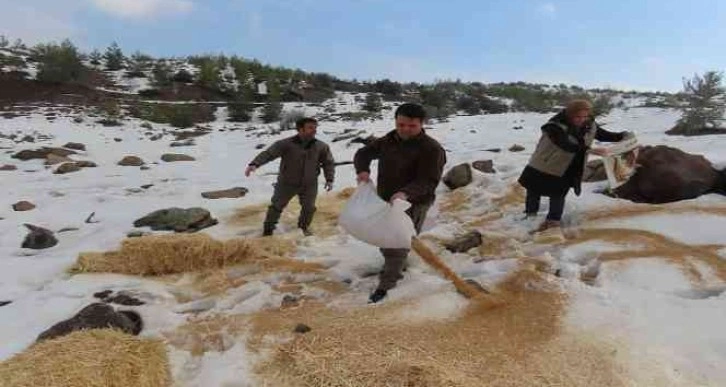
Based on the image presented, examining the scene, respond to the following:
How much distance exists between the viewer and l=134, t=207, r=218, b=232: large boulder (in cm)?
615

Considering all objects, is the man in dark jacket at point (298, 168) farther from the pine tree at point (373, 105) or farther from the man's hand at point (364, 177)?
the pine tree at point (373, 105)

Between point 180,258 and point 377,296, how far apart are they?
1824mm

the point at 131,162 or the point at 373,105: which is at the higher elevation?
the point at 373,105

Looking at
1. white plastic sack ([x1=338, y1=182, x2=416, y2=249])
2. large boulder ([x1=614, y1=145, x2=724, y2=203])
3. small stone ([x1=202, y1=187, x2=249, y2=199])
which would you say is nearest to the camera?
white plastic sack ([x1=338, y1=182, x2=416, y2=249])

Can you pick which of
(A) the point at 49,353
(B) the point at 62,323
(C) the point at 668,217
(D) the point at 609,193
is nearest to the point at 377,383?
(A) the point at 49,353

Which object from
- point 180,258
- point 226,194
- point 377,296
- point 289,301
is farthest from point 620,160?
point 226,194

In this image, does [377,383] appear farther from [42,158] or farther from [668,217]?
[42,158]

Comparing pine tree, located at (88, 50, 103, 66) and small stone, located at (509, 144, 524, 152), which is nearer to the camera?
small stone, located at (509, 144, 524, 152)

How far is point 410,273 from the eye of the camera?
4.37 m

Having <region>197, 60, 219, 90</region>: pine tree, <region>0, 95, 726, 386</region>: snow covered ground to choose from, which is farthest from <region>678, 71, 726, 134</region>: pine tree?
<region>197, 60, 219, 90</region>: pine tree

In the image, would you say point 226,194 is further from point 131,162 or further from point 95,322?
point 95,322

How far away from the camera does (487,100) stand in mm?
22359

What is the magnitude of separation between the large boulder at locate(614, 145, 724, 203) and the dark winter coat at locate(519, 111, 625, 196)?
659 mm

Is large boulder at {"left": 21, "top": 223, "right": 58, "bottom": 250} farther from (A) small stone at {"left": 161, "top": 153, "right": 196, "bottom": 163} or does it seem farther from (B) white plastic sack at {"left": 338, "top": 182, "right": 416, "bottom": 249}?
(A) small stone at {"left": 161, "top": 153, "right": 196, "bottom": 163}
